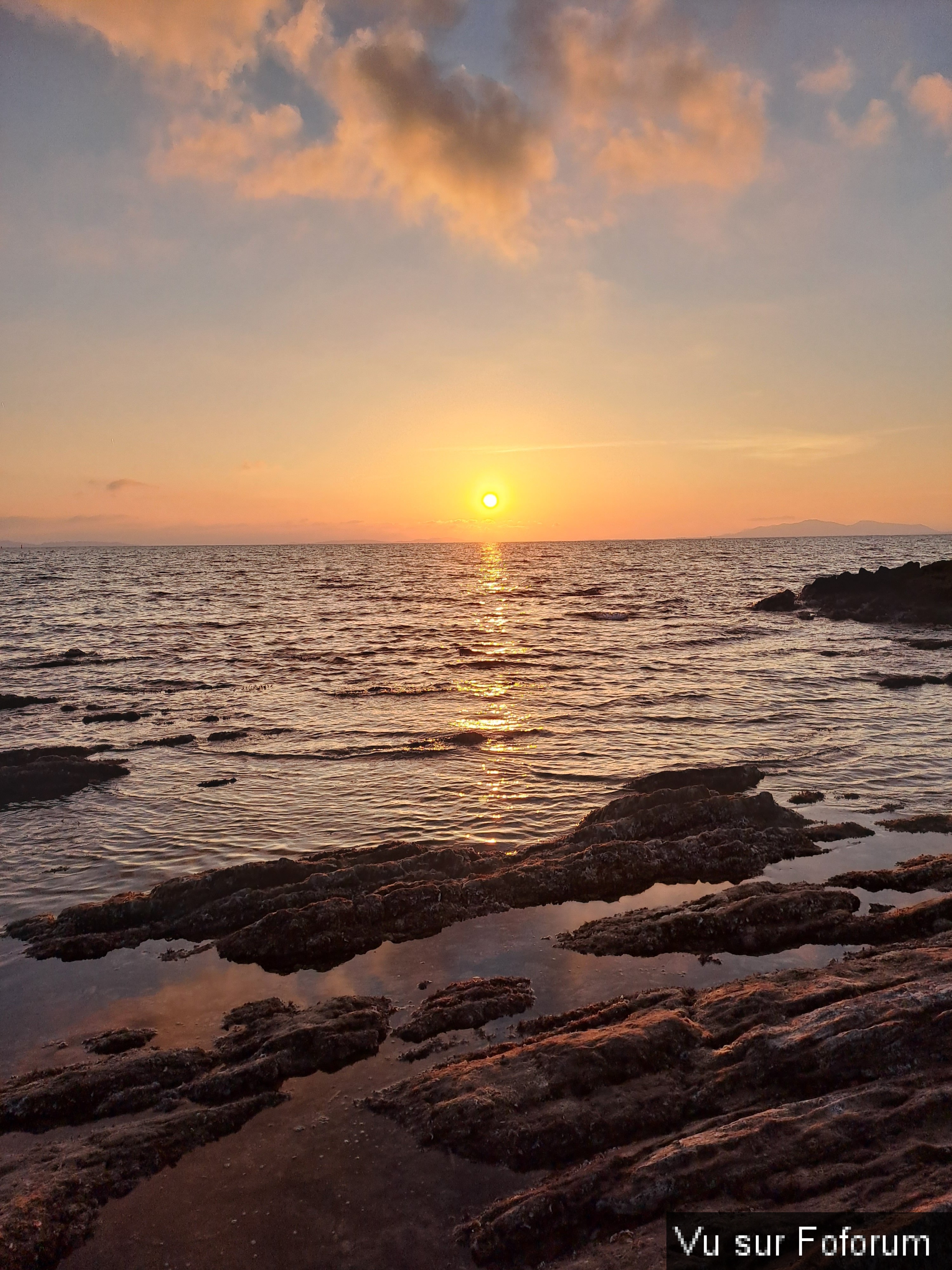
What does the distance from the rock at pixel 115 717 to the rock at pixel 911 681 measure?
28752mm

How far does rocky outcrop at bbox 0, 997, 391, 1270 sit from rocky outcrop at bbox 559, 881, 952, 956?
3.32 m

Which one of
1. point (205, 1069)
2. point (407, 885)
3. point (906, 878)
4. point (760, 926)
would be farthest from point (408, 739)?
point (205, 1069)

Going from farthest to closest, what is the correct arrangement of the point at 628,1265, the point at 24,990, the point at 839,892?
the point at 839,892, the point at 24,990, the point at 628,1265

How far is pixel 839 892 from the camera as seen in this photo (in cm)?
1064

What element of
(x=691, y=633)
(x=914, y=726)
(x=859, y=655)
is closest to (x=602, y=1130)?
(x=914, y=726)

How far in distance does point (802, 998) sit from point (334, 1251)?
5.01 m

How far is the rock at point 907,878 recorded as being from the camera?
11281 mm

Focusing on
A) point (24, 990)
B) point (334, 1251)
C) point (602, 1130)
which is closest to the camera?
point (334, 1251)

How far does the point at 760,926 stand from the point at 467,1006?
422 cm

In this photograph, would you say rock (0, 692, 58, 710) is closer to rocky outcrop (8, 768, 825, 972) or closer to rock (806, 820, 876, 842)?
rocky outcrop (8, 768, 825, 972)

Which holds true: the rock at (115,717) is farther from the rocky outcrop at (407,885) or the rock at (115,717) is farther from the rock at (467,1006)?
the rock at (467,1006)

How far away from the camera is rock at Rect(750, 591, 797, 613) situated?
63.2m

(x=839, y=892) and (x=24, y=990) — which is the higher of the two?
(x=839, y=892)

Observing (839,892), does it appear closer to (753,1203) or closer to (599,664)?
(753,1203)
